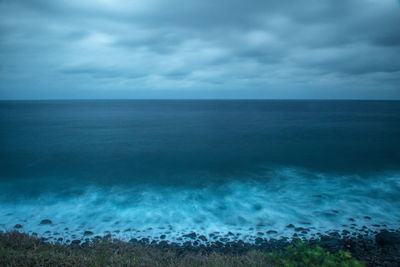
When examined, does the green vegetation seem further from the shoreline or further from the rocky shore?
the rocky shore

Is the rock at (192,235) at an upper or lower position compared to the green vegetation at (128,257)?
lower

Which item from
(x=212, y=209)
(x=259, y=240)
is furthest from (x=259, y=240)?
(x=212, y=209)

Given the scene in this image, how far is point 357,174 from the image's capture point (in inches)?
707

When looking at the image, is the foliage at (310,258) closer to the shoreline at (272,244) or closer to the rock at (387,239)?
the shoreline at (272,244)

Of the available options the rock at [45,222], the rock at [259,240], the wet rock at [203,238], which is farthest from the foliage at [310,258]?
the rock at [45,222]

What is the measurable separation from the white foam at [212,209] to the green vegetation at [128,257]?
5.91 ft

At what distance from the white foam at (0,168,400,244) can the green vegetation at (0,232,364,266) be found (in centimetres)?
180

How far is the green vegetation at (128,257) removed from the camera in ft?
19.1

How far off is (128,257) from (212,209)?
612 cm

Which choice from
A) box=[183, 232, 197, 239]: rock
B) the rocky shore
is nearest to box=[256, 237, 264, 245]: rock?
the rocky shore

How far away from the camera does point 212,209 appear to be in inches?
474

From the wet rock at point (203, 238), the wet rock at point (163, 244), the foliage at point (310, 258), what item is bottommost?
the wet rock at point (203, 238)

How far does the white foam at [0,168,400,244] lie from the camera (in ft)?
33.2

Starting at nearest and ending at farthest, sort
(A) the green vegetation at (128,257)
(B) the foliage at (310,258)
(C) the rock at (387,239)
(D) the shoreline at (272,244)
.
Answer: (A) the green vegetation at (128,257) → (B) the foliage at (310,258) → (D) the shoreline at (272,244) → (C) the rock at (387,239)
